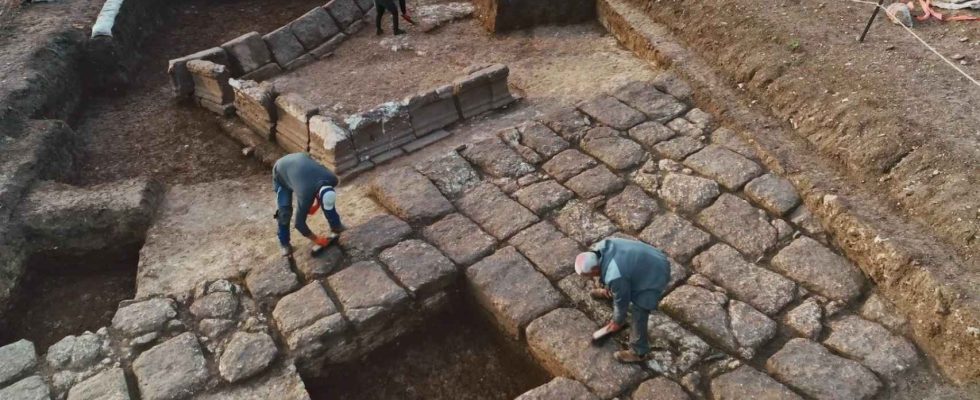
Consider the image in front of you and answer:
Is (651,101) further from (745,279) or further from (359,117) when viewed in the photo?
(359,117)

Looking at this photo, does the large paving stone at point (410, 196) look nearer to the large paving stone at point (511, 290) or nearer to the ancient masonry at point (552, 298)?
the ancient masonry at point (552, 298)

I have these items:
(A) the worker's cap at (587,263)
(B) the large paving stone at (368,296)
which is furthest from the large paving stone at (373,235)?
(A) the worker's cap at (587,263)

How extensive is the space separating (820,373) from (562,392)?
5.91ft

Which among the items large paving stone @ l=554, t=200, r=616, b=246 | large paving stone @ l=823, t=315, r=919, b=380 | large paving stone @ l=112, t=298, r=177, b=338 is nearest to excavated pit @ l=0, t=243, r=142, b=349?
large paving stone @ l=112, t=298, r=177, b=338

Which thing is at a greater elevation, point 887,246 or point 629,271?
point 629,271

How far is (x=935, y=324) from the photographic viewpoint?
185 inches

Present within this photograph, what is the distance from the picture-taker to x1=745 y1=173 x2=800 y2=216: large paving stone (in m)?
5.97

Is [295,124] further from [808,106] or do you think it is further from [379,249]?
[808,106]

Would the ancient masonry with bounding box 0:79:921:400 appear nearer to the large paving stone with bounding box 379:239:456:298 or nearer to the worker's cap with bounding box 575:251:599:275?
the large paving stone with bounding box 379:239:456:298

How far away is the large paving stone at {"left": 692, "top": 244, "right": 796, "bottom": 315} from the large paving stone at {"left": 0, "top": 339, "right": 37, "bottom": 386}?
521cm

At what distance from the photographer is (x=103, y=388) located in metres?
4.63

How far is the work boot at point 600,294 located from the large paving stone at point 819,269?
1.48m

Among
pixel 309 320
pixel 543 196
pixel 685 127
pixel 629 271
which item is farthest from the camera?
pixel 685 127

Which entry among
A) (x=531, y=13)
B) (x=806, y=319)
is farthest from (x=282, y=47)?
(x=806, y=319)
